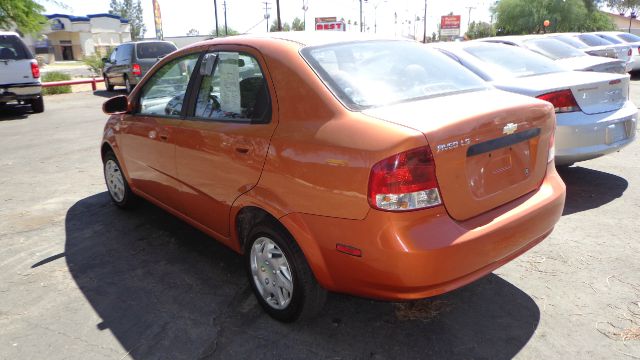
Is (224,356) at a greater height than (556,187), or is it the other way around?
(556,187)

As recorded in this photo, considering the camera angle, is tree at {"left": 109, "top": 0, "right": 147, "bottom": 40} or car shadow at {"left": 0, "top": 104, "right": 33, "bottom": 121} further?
tree at {"left": 109, "top": 0, "right": 147, "bottom": 40}

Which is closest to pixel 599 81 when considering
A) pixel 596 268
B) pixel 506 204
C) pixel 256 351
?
pixel 596 268

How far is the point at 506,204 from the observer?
2803mm

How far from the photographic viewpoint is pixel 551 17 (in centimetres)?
6197

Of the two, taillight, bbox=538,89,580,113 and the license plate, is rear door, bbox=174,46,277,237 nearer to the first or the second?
taillight, bbox=538,89,580,113

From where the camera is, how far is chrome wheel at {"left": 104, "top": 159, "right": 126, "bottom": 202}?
205 inches

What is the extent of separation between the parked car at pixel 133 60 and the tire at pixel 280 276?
15.0 metres

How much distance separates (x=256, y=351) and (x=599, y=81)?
422cm

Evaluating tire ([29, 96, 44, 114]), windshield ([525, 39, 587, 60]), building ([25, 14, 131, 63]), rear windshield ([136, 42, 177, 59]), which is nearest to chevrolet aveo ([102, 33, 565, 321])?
windshield ([525, 39, 587, 60])

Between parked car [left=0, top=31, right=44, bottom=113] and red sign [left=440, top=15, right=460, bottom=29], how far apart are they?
9110cm

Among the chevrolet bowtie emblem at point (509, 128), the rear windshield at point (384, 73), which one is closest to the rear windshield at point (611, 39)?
the rear windshield at point (384, 73)

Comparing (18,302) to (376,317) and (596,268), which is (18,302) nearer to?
(376,317)

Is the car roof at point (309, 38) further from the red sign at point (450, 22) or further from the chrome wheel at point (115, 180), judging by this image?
the red sign at point (450, 22)

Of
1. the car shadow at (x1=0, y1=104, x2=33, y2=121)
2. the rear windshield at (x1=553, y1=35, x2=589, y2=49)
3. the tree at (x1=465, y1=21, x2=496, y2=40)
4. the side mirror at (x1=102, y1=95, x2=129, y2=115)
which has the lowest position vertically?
the car shadow at (x1=0, y1=104, x2=33, y2=121)
